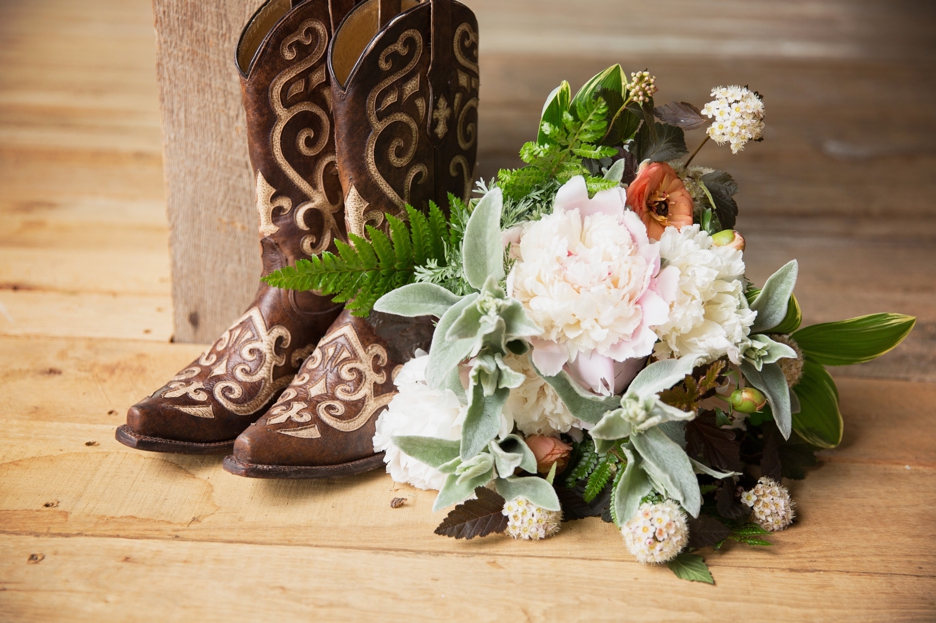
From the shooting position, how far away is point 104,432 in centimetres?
100

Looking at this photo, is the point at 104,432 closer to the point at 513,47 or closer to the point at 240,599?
the point at 240,599

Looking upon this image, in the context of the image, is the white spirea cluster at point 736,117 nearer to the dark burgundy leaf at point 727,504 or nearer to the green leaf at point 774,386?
the green leaf at point 774,386

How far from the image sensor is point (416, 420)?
85 cm

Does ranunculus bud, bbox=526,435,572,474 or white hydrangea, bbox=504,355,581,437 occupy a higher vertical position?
white hydrangea, bbox=504,355,581,437

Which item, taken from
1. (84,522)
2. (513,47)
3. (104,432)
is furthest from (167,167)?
(513,47)

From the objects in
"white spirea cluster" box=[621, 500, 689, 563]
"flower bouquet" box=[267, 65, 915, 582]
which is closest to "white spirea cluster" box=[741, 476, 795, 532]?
"flower bouquet" box=[267, 65, 915, 582]

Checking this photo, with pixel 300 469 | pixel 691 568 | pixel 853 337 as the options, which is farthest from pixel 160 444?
pixel 853 337

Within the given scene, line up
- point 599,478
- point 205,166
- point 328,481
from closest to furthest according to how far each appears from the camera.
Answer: point 599,478, point 328,481, point 205,166

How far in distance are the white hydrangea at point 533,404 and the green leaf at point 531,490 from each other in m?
0.07

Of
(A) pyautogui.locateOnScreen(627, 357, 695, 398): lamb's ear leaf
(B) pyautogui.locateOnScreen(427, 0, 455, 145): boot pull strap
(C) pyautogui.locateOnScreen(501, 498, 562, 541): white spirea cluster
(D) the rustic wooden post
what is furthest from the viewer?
(D) the rustic wooden post

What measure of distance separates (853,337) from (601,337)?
44 cm

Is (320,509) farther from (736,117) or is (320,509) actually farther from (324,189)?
(736,117)

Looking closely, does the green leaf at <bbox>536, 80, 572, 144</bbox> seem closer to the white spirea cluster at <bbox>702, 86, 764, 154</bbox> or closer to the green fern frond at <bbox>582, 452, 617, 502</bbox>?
the white spirea cluster at <bbox>702, 86, 764, 154</bbox>

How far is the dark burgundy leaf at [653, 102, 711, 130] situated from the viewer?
0.85 m
